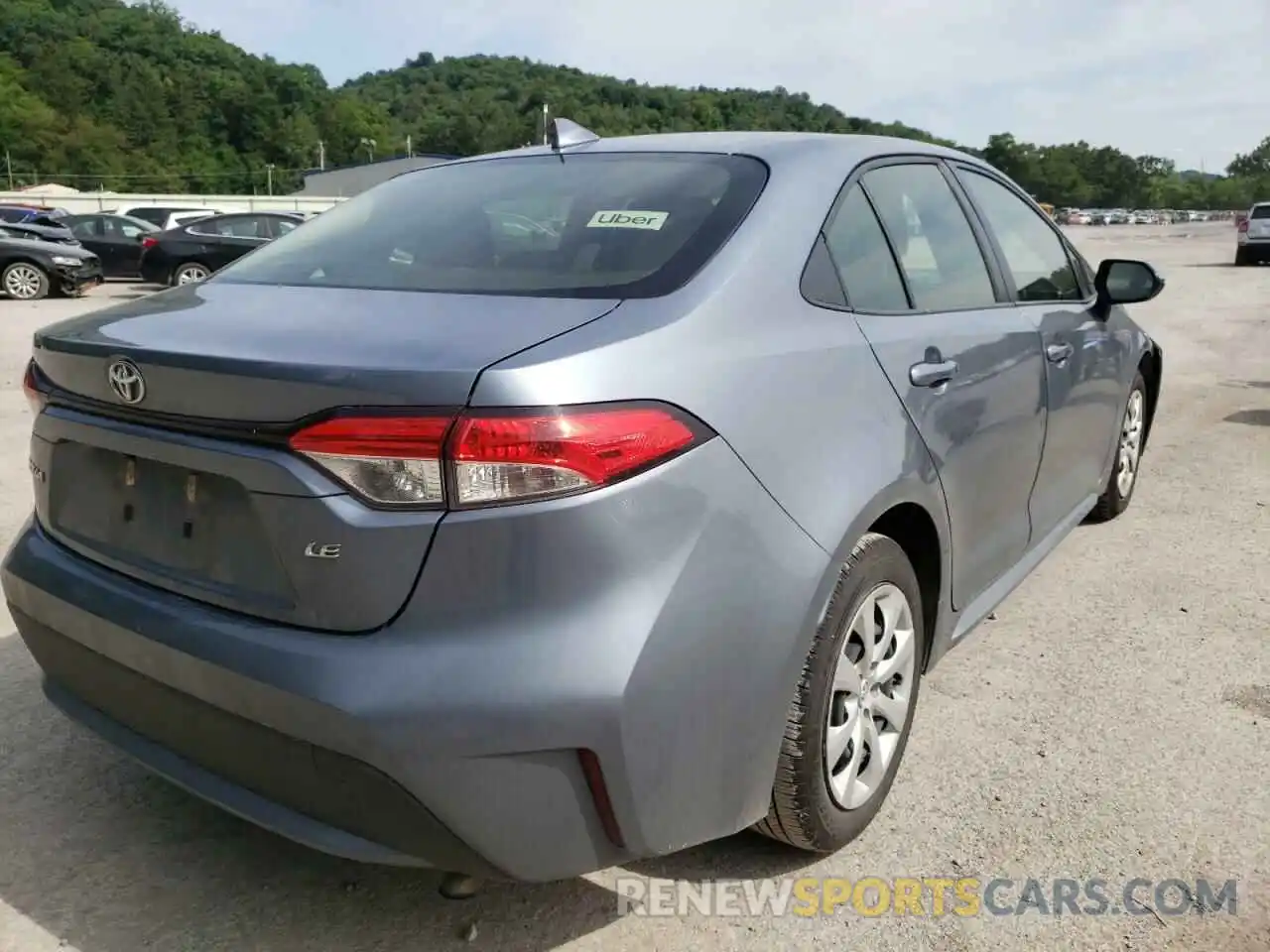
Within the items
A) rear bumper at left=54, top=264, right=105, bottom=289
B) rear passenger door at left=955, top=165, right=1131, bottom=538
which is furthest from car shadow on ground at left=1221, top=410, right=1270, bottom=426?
rear bumper at left=54, top=264, right=105, bottom=289

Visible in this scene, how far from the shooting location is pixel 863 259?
2.63 metres

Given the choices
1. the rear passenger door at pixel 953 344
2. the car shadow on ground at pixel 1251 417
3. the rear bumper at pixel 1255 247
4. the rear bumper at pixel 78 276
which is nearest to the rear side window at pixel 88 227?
the rear bumper at pixel 78 276

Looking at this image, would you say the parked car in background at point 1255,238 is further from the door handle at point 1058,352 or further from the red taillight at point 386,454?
the red taillight at point 386,454

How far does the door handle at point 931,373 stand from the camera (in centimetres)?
258

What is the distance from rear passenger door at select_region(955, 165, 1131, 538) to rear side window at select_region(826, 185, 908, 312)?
844 mm

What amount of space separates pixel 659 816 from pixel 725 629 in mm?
355

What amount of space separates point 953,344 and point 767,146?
2.35ft

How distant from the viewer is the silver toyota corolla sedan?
1.76m

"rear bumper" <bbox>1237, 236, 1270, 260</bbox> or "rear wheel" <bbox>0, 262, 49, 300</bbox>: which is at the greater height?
"rear bumper" <bbox>1237, 236, 1270, 260</bbox>

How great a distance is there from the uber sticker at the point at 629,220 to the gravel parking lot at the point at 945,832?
1.47 meters

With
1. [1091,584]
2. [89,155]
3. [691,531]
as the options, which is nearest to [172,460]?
[691,531]

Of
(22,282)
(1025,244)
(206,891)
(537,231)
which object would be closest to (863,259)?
(537,231)

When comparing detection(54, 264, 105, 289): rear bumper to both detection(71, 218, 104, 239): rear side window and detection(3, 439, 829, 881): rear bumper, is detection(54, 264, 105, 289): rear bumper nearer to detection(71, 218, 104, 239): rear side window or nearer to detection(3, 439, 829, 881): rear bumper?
detection(71, 218, 104, 239): rear side window

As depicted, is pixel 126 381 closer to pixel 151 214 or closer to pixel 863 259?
pixel 863 259
